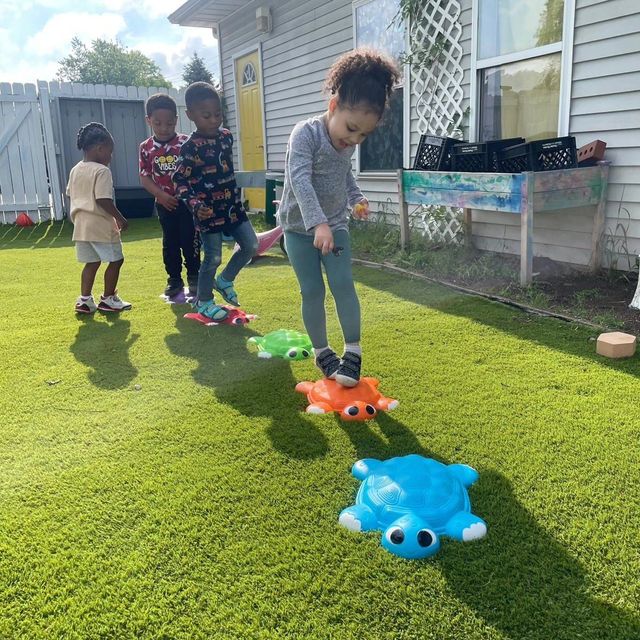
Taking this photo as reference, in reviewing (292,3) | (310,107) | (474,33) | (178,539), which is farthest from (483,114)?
(178,539)

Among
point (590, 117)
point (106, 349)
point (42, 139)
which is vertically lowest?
point (106, 349)

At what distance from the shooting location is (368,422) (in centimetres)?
253

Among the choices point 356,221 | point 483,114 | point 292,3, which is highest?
point 292,3

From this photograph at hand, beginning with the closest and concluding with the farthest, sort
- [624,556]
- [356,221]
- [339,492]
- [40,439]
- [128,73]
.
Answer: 1. [624,556]
2. [339,492]
3. [40,439]
4. [356,221]
5. [128,73]

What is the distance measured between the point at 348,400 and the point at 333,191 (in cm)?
95

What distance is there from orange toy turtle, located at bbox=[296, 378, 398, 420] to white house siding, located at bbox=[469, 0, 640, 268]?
292cm

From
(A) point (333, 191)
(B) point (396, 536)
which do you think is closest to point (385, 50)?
(A) point (333, 191)

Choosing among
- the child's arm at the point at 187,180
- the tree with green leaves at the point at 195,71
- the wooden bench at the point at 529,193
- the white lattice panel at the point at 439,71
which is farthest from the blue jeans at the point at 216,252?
the tree with green leaves at the point at 195,71

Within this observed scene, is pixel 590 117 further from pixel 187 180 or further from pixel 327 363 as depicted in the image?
pixel 327 363

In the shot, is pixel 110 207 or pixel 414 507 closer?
pixel 414 507

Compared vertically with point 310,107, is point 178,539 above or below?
below

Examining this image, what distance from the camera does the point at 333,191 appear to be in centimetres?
277

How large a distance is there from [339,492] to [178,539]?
1.76 feet

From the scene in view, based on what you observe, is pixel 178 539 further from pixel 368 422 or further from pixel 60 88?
pixel 60 88
